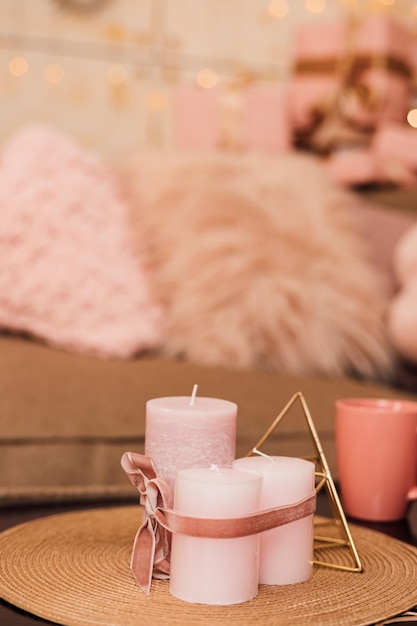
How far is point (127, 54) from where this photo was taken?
2.80 metres

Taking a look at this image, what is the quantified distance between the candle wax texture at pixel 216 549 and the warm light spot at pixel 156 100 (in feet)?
8.13

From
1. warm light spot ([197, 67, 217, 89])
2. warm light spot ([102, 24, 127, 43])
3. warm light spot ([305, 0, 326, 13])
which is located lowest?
warm light spot ([197, 67, 217, 89])

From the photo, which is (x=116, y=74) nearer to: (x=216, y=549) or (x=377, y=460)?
(x=377, y=460)

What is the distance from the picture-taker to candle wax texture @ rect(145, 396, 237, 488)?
0.57 meters

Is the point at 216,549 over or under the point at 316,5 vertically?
under

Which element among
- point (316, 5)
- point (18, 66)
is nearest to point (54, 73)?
point (18, 66)

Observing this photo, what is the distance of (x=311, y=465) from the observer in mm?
589

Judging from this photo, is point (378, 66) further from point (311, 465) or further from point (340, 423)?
point (311, 465)

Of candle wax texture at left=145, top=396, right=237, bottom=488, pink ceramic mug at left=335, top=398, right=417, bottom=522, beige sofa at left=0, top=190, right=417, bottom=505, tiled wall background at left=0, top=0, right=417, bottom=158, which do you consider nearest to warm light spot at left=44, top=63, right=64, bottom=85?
tiled wall background at left=0, top=0, right=417, bottom=158

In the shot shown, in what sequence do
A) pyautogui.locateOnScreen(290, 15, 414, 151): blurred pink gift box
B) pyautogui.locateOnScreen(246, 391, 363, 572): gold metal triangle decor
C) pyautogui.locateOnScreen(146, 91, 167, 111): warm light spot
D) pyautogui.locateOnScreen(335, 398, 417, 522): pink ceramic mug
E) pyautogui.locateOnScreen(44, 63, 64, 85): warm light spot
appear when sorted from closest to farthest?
pyautogui.locateOnScreen(246, 391, 363, 572): gold metal triangle decor, pyautogui.locateOnScreen(335, 398, 417, 522): pink ceramic mug, pyautogui.locateOnScreen(290, 15, 414, 151): blurred pink gift box, pyautogui.locateOnScreen(44, 63, 64, 85): warm light spot, pyautogui.locateOnScreen(146, 91, 167, 111): warm light spot

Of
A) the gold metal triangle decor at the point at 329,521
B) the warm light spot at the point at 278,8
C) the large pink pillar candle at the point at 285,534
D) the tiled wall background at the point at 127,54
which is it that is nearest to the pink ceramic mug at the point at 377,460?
the gold metal triangle decor at the point at 329,521

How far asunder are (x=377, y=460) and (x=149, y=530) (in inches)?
12.3

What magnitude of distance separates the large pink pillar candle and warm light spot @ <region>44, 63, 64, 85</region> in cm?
235

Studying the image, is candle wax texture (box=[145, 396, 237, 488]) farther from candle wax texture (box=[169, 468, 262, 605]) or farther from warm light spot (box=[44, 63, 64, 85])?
warm light spot (box=[44, 63, 64, 85])
